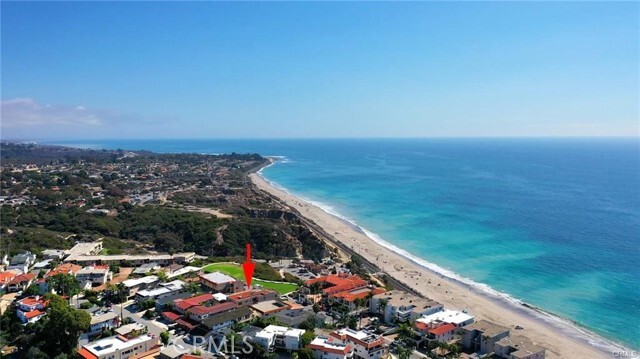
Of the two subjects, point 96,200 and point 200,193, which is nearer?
point 96,200

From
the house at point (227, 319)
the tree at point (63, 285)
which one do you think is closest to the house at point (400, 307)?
the house at point (227, 319)

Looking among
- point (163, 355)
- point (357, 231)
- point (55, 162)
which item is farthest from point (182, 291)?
point (55, 162)

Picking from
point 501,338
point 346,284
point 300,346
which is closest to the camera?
point 300,346

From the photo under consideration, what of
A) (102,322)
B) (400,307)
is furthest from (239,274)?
(400,307)

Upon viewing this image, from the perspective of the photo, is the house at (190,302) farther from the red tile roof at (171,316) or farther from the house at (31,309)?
the house at (31,309)

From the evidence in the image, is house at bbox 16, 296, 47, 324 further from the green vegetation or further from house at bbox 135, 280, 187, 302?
house at bbox 135, 280, 187, 302

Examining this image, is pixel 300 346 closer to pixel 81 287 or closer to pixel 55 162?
pixel 81 287
